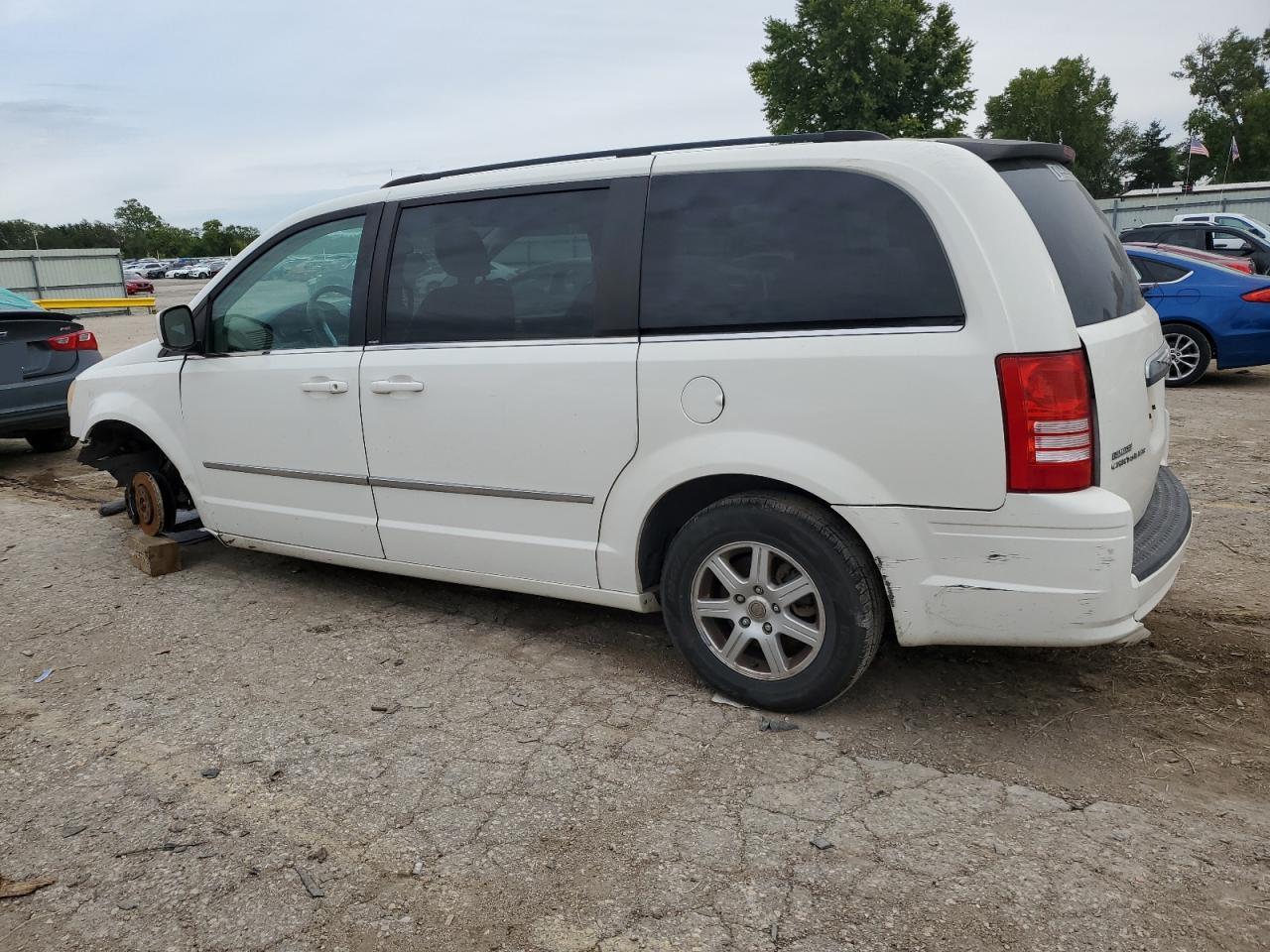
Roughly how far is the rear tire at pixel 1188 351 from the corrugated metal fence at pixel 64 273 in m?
27.8

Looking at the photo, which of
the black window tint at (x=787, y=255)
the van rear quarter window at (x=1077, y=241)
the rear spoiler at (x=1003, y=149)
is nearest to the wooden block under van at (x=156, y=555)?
the black window tint at (x=787, y=255)

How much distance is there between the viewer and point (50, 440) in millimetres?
8797

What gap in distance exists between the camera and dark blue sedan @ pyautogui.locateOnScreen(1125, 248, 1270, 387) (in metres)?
9.48

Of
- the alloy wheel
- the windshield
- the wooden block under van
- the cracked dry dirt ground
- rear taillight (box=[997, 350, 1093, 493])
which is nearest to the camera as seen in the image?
the cracked dry dirt ground

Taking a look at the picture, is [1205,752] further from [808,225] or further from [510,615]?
[510,615]

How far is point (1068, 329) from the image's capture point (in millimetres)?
2861

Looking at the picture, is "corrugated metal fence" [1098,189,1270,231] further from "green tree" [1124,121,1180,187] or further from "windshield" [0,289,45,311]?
"green tree" [1124,121,1180,187]

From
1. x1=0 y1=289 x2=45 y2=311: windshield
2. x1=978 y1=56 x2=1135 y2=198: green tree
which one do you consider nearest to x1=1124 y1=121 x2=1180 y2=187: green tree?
x1=978 y1=56 x2=1135 y2=198: green tree

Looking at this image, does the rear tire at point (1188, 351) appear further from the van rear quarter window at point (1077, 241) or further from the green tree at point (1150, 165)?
the green tree at point (1150, 165)

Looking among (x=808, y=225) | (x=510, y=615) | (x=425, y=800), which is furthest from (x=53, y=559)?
(x=808, y=225)

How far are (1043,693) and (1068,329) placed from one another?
1386 millimetres

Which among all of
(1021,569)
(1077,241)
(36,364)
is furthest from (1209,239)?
(36,364)

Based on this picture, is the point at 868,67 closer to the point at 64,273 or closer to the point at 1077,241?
the point at 64,273

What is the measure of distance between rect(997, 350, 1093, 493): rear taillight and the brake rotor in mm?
4476
